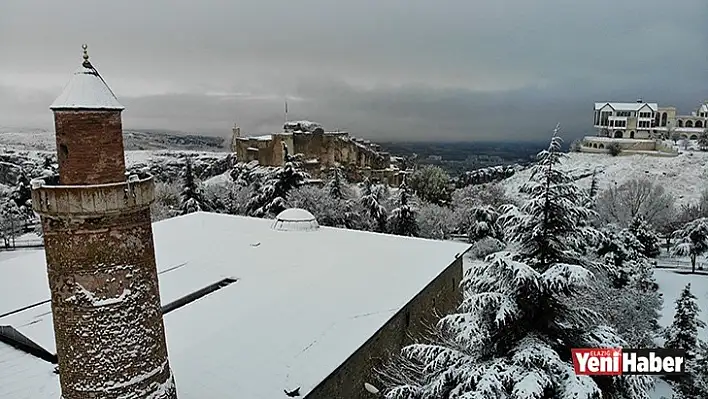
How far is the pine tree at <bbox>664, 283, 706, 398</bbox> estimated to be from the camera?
13578mm

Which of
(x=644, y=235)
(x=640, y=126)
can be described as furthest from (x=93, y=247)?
(x=640, y=126)

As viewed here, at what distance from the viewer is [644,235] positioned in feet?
85.4

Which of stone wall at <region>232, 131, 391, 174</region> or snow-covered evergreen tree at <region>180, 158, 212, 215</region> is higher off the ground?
stone wall at <region>232, 131, 391, 174</region>

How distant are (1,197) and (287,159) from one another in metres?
20.5

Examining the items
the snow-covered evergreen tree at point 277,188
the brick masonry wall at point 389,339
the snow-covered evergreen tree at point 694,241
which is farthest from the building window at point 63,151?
the snow-covered evergreen tree at point 694,241

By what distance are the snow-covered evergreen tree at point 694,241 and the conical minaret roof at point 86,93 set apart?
28525 mm

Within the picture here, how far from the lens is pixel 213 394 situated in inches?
285

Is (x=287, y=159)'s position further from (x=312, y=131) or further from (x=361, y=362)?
(x=361, y=362)

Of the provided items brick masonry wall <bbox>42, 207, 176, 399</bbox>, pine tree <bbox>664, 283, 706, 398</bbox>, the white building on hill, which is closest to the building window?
brick masonry wall <bbox>42, 207, 176, 399</bbox>

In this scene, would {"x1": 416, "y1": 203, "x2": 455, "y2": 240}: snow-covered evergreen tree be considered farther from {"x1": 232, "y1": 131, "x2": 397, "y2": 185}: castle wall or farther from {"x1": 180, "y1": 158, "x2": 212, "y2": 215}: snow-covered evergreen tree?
{"x1": 180, "y1": 158, "x2": 212, "y2": 215}: snow-covered evergreen tree

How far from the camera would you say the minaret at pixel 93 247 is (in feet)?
17.3

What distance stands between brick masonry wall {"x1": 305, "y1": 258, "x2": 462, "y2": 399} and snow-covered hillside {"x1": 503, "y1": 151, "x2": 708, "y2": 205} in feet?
65.8

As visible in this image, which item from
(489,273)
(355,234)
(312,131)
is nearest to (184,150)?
(312,131)

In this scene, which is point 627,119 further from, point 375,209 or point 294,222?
point 294,222
